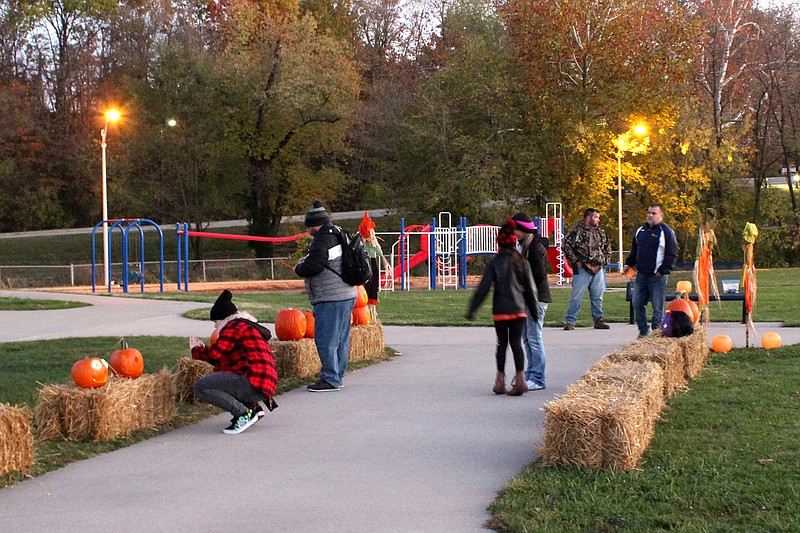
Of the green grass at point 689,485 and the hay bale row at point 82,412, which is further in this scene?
the hay bale row at point 82,412

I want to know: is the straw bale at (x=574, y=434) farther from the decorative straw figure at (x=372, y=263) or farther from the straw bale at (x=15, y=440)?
the decorative straw figure at (x=372, y=263)

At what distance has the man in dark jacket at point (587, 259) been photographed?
1645 cm

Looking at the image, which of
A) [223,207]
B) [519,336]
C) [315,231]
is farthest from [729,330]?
[223,207]

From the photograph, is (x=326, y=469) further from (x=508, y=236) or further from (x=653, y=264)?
(x=653, y=264)

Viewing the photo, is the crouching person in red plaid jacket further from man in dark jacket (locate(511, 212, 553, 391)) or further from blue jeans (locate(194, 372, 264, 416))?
man in dark jacket (locate(511, 212, 553, 391))

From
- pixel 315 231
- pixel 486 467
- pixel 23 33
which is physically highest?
pixel 23 33

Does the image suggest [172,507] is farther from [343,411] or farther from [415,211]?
[415,211]

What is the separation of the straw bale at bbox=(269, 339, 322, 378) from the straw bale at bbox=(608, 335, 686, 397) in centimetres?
355

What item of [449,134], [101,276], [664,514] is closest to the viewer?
[664,514]

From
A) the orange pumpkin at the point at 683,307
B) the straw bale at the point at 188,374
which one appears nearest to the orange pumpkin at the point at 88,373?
the straw bale at the point at 188,374

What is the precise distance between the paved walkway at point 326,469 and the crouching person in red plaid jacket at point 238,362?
0.26 meters

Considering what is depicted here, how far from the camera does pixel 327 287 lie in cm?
1076

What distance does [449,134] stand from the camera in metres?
46.1

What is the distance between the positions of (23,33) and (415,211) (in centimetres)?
2862
